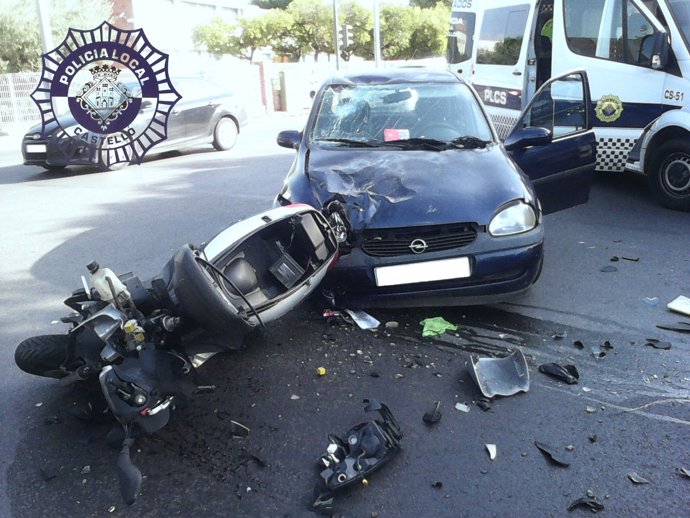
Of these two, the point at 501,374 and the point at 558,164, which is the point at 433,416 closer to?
the point at 501,374

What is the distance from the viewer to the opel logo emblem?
12.6ft

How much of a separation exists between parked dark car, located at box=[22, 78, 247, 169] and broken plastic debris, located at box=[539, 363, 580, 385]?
31.3 feet

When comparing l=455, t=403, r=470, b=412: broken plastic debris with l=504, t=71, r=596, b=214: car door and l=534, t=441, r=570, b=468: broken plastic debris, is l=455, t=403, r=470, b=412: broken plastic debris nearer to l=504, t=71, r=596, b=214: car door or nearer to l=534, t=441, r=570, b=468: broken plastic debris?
l=534, t=441, r=570, b=468: broken plastic debris

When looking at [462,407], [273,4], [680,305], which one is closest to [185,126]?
[680,305]


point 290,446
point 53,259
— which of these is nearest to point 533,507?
point 290,446

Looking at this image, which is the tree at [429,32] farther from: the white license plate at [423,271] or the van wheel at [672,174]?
the white license plate at [423,271]

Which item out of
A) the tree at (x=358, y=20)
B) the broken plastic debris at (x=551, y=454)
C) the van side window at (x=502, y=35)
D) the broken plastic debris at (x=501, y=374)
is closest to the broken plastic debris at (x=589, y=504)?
the broken plastic debris at (x=551, y=454)

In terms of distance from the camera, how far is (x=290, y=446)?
286cm

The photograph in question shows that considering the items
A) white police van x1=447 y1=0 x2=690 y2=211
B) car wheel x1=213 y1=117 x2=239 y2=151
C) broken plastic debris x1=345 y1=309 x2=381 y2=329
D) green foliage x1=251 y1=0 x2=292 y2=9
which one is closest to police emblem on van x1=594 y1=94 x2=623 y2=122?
white police van x1=447 y1=0 x2=690 y2=211

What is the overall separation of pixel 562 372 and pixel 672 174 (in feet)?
14.3

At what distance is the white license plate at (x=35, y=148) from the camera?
34.2 feet

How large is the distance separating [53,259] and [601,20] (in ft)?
22.2

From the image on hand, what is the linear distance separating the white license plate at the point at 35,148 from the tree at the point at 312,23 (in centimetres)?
3628

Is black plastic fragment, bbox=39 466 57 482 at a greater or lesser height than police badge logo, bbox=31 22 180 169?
lesser
